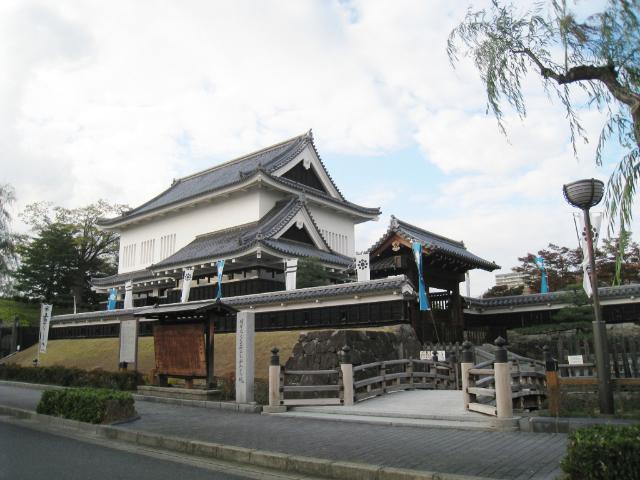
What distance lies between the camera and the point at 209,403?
13.6 meters

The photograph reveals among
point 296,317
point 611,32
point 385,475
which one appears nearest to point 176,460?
point 385,475

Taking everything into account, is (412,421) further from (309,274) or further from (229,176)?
(229,176)

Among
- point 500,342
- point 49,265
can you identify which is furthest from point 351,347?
point 49,265

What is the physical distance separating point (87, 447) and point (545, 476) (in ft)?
23.7

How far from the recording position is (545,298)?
23125 mm

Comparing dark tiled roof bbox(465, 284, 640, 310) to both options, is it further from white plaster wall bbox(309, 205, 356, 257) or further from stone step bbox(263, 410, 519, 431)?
stone step bbox(263, 410, 519, 431)

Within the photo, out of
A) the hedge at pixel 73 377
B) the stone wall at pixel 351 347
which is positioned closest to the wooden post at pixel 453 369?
the stone wall at pixel 351 347

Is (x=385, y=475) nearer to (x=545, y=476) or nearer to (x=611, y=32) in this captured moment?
(x=545, y=476)

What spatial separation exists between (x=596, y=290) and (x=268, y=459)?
632 centimetres

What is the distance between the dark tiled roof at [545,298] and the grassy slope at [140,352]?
8843 millimetres

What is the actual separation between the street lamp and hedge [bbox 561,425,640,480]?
4056mm

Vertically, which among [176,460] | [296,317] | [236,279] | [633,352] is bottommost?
[176,460]

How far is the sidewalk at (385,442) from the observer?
6160mm

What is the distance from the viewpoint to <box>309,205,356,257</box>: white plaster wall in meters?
35.4
